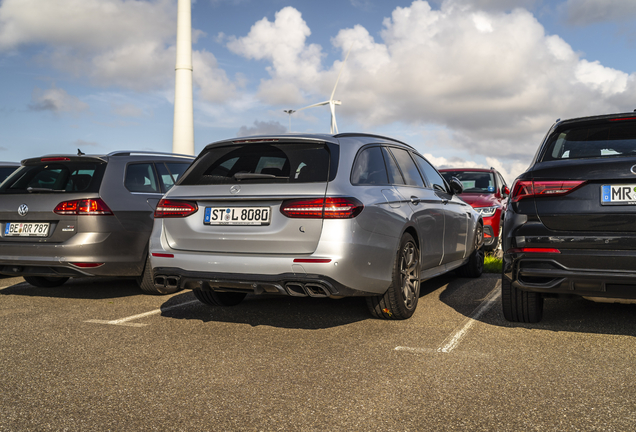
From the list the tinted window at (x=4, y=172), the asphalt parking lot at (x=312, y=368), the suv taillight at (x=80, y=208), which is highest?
the tinted window at (x=4, y=172)

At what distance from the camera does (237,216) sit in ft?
14.4

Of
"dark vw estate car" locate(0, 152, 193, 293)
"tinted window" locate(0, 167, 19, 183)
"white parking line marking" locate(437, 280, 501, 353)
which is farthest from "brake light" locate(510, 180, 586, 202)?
"tinted window" locate(0, 167, 19, 183)

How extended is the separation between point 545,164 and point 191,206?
2768mm

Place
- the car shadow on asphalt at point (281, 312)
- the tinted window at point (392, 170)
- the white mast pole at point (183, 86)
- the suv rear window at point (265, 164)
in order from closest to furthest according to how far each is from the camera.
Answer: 1. the suv rear window at point (265, 164)
2. the car shadow on asphalt at point (281, 312)
3. the tinted window at point (392, 170)
4. the white mast pole at point (183, 86)

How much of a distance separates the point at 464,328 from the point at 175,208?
2.60 m

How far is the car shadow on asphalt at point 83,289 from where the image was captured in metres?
6.70

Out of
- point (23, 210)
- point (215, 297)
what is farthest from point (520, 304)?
point (23, 210)

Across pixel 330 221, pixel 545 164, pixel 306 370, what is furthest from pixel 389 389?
pixel 545 164

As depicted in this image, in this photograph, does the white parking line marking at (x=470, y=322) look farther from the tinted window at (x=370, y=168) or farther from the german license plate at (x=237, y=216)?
the german license plate at (x=237, y=216)

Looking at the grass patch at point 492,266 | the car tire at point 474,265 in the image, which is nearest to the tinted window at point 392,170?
the car tire at point 474,265

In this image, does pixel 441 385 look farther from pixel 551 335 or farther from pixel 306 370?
pixel 551 335

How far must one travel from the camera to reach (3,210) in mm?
6078

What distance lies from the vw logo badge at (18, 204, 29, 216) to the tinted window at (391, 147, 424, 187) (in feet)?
12.4

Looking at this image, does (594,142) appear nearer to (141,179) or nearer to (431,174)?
(431,174)
